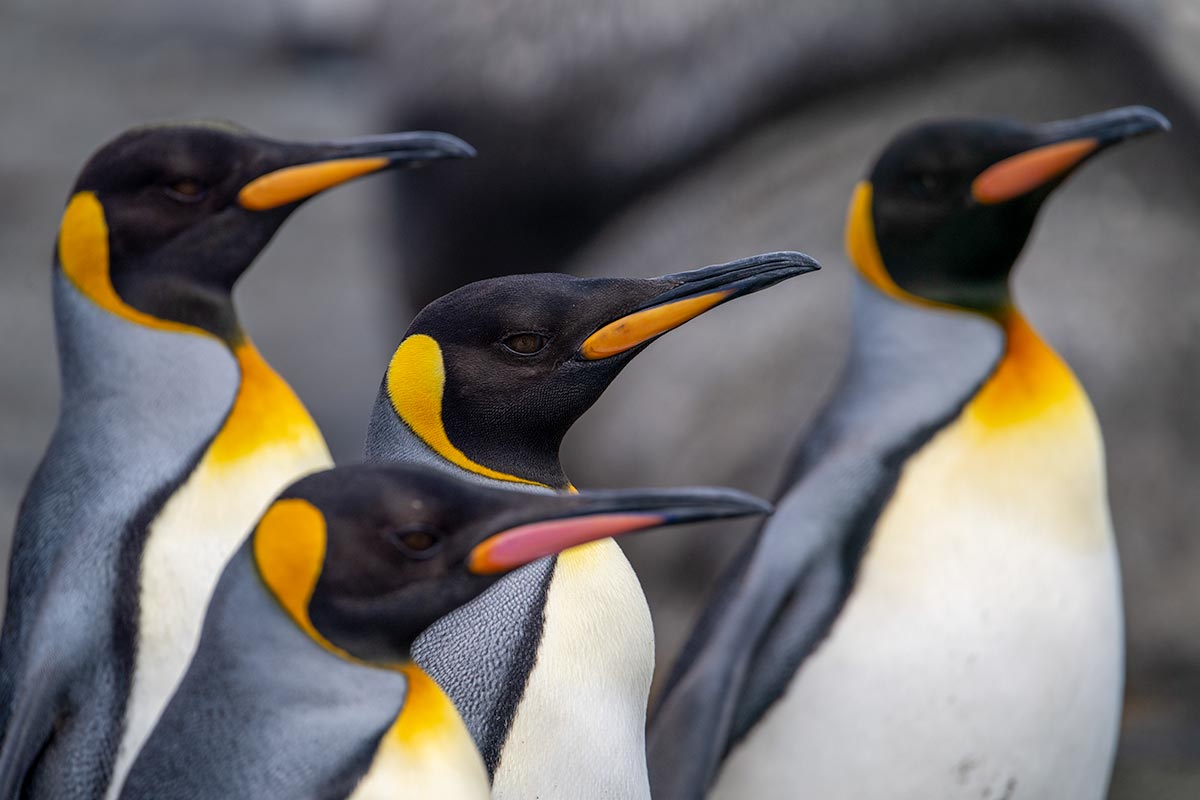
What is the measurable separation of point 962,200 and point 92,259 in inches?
50.0

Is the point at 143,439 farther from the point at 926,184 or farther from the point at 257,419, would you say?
the point at 926,184

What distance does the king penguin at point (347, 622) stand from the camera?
1.34 metres

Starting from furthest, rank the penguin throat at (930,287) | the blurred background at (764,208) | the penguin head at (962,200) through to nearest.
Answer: the blurred background at (764,208), the penguin throat at (930,287), the penguin head at (962,200)

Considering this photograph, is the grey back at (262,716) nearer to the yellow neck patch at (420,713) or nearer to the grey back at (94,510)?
the yellow neck patch at (420,713)

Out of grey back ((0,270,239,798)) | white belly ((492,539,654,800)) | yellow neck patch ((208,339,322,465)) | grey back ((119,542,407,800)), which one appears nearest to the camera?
grey back ((119,542,407,800))

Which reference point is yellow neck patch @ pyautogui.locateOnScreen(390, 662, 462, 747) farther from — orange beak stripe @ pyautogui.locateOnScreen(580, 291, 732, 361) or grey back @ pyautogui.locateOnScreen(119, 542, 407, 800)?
orange beak stripe @ pyautogui.locateOnScreen(580, 291, 732, 361)

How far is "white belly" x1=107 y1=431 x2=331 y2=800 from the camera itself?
81.3 inches

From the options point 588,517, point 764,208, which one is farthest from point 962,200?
point 764,208

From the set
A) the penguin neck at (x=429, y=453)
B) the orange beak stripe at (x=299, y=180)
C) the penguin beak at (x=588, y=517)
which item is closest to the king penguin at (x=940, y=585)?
the penguin neck at (x=429, y=453)

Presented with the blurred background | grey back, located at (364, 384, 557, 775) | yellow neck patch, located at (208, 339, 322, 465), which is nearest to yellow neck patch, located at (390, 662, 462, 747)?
grey back, located at (364, 384, 557, 775)

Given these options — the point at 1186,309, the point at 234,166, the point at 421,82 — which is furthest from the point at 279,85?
the point at 234,166

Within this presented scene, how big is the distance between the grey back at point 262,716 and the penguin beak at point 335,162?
3.20ft

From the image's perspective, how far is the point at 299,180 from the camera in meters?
2.28

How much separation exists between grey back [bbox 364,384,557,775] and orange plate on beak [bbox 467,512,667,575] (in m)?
0.32
